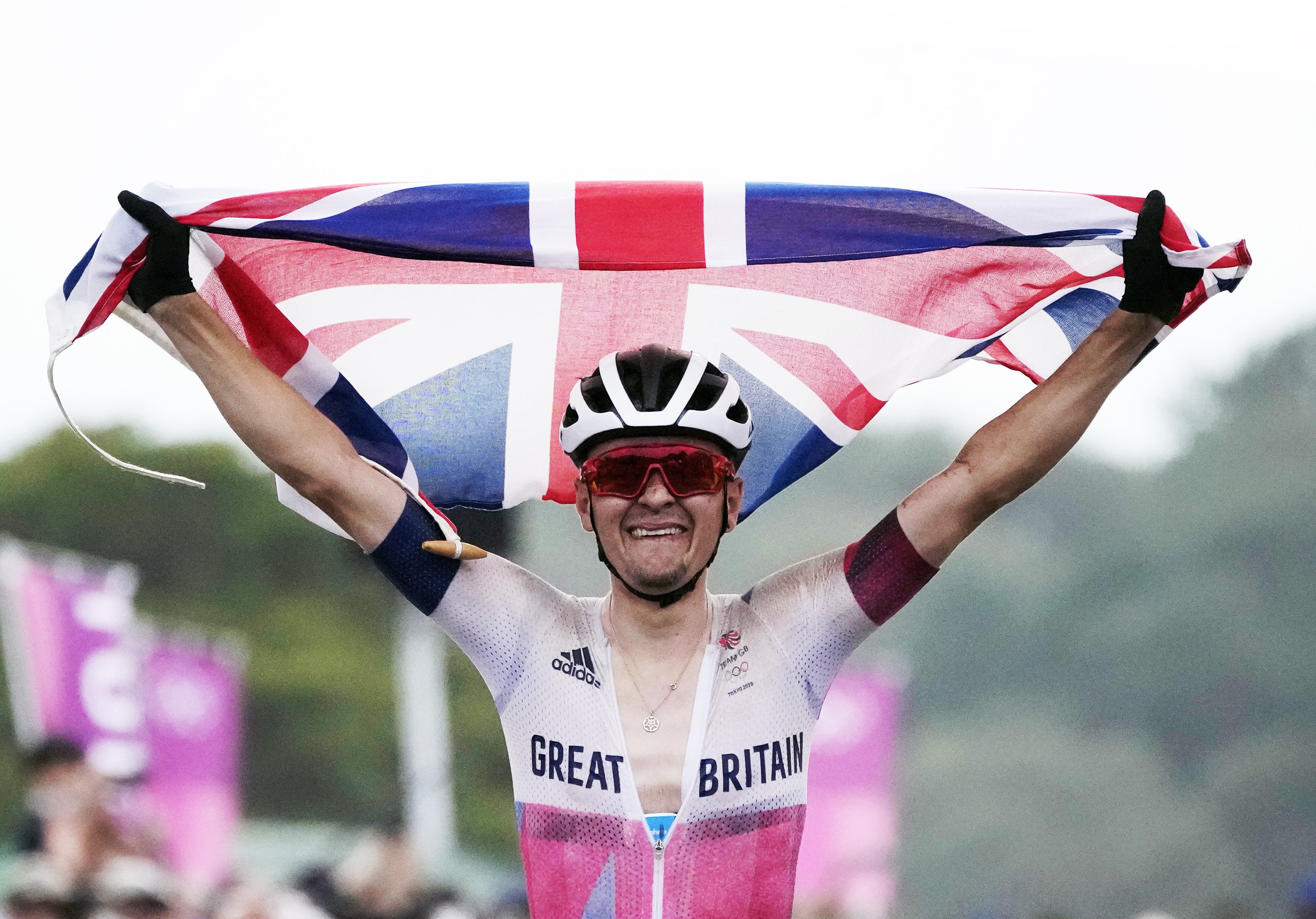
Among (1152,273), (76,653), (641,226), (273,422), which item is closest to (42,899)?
(76,653)

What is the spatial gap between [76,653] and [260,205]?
7.90 m

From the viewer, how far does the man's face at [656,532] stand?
14.2 feet

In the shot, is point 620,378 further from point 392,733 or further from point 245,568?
point 245,568

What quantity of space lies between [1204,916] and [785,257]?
4096cm

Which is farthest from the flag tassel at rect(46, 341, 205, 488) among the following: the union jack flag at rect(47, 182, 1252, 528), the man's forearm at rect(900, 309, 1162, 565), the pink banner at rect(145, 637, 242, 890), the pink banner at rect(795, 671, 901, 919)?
the pink banner at rect(795, 671, 901, 919)

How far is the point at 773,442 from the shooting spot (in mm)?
5043

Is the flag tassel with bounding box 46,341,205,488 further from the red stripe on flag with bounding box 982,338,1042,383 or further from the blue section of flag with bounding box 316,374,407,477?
the red stripe on flag with bounding box 982,338,1042,383

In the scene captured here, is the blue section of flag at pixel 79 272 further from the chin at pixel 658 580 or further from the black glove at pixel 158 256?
the chin at pixel 658 580

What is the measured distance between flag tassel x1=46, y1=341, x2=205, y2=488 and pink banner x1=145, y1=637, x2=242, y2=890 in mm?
8330

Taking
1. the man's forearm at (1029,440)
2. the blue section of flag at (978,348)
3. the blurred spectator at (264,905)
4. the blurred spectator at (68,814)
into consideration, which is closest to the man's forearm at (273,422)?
the man's forearm at (1029,440)

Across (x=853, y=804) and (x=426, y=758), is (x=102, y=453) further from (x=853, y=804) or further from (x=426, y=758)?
(x=426, y=758)

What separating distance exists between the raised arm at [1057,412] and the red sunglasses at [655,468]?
510 millimetres

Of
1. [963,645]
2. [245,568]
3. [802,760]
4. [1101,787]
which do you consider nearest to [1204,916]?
[1101,787]

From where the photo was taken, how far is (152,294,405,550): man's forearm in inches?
168
